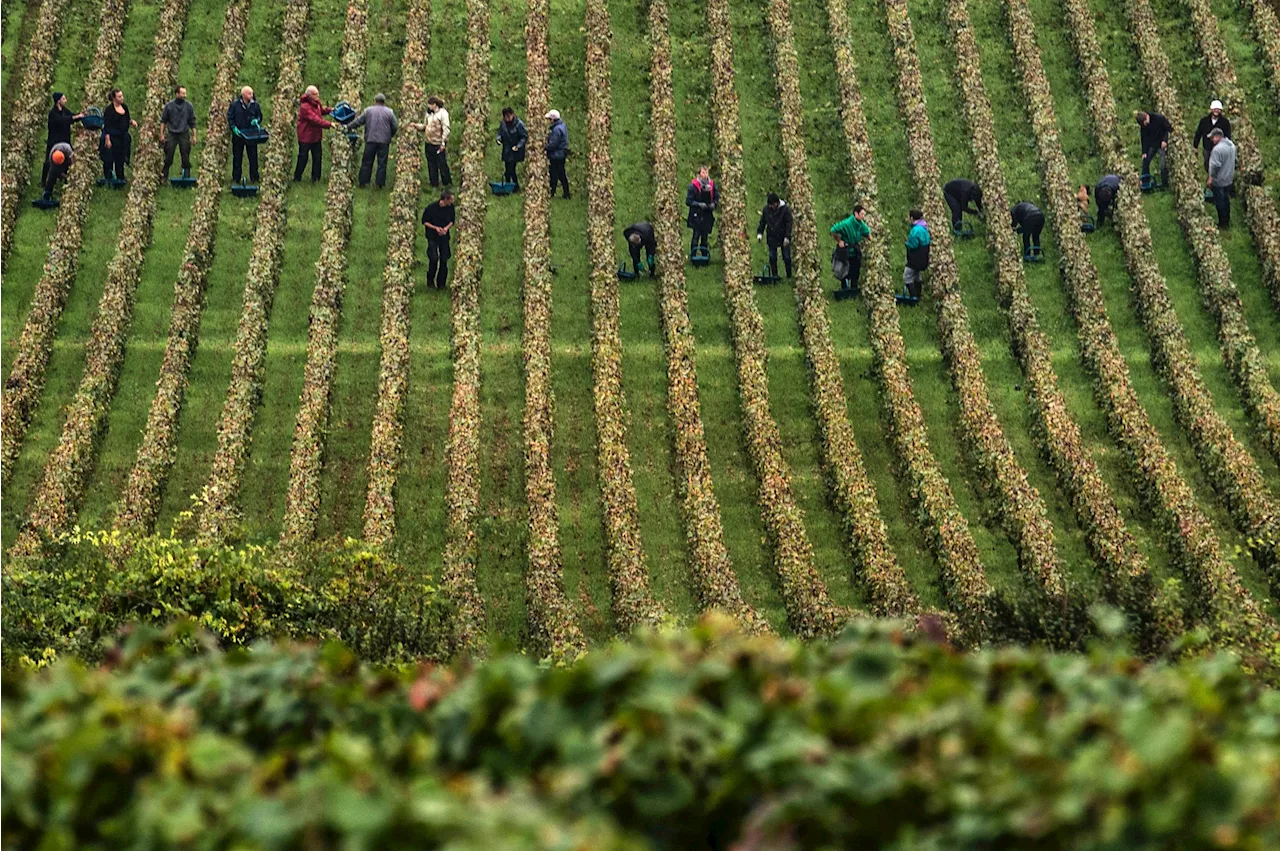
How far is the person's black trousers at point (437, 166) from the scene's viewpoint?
41.5m

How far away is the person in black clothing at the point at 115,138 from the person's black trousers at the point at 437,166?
6672 mm

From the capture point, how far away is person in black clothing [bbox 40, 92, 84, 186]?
40.2m

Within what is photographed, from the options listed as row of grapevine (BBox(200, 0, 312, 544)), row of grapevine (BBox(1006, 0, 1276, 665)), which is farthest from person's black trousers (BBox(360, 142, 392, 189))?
row of grapevine (BBox(1006, 0, 1276, 665))

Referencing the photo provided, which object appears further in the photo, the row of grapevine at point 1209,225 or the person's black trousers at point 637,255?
the person's black trousers at point 637,255

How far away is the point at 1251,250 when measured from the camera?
4012 cm

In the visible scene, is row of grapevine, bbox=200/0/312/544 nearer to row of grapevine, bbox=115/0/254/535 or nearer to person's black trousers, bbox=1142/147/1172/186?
row of grapevine, bbox=115/0/254/535

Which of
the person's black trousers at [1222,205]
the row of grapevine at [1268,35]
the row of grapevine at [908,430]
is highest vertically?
the row of grapevine at [1268,35]

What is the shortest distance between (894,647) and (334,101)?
38.4m

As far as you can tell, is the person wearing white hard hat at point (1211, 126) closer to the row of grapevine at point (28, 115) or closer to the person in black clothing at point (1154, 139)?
the person in black clothing at point (1154, 139)

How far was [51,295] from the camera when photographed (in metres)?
36.8

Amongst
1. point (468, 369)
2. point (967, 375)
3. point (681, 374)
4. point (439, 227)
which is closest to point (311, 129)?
point (439, 227)

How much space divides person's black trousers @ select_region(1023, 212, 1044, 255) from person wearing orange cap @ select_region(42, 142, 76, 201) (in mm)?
21047

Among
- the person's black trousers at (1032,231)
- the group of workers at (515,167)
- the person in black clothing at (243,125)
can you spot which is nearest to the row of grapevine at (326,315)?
the group of workers at (515,167)

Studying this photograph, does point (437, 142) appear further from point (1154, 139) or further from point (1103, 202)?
point (1154, 139)
